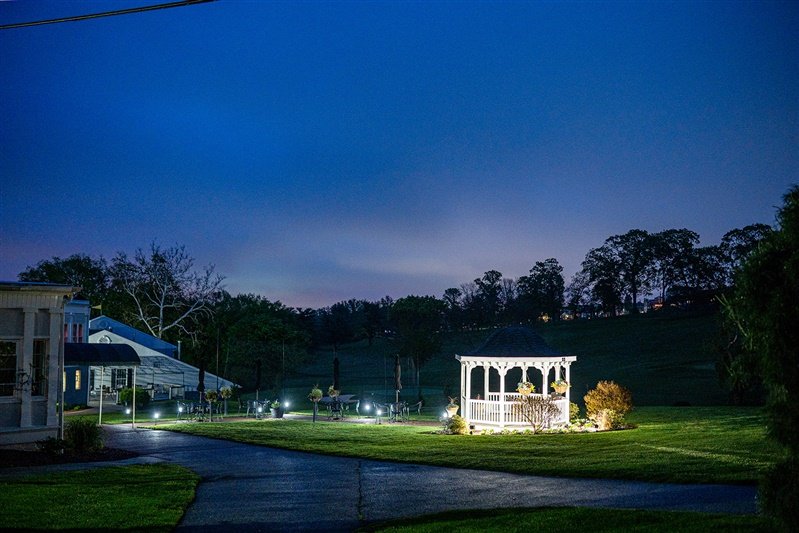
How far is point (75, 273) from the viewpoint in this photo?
2881 inches

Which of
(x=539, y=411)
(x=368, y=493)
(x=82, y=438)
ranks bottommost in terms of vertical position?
(x=368, y=493)

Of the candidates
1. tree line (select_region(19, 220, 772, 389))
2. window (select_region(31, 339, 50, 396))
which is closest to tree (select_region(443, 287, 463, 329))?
tree line (select_region(19, 220, 772, 389))

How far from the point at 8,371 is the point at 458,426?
477 inches

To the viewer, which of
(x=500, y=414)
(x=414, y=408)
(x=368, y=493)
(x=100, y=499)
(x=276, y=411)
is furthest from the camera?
(x=414, y=408)

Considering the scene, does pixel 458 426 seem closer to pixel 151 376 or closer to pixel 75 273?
pixel 151 376

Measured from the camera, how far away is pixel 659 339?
72.2 meters

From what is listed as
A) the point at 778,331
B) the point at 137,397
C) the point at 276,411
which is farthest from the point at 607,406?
the point at 137,397

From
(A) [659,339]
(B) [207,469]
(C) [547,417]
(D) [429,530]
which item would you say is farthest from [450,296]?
(D) [429,530]

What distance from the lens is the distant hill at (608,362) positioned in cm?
4681

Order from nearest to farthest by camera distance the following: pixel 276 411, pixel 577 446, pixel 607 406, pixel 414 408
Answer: pixel 577 446 → pixel 607 406 → pixel 276 411 → pixel 414 408

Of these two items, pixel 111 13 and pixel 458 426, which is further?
pixel 458 426

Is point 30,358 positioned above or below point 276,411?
above

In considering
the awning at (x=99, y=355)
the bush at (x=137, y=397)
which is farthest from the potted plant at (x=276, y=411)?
the bush at (x=137, y=397)

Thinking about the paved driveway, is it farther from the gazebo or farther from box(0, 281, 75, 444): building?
the gazebo
